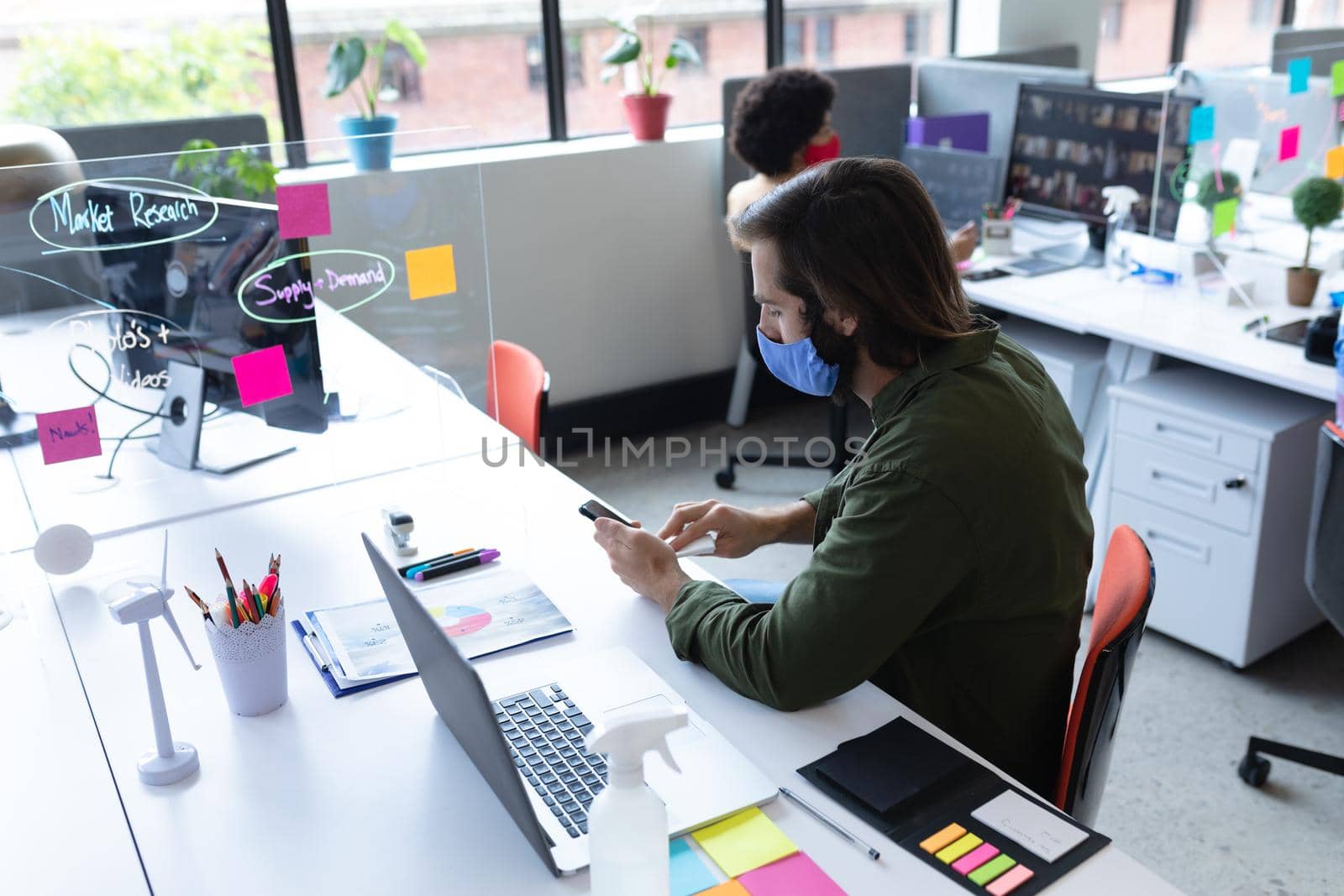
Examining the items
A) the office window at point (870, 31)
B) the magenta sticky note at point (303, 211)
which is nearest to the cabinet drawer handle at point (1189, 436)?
the magenta sticky note at point (303, 211)

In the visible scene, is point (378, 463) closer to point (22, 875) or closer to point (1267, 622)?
point (22, 875)

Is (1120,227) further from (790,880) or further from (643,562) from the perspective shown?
(790,880)

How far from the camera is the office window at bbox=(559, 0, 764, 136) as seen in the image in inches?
151

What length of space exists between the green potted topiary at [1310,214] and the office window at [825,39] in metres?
2.05

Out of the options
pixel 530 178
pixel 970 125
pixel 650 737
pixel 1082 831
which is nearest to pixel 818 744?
pixel 1082 831

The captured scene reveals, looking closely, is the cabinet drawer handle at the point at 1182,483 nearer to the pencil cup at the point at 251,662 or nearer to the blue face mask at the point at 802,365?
the blue face mask at the point at 802,365

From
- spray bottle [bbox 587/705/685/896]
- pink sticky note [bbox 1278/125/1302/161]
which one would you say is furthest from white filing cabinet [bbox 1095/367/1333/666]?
spray bottle [bbox 587/705/685/896]

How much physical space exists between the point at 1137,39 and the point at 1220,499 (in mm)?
3757

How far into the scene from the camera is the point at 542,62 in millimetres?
3764

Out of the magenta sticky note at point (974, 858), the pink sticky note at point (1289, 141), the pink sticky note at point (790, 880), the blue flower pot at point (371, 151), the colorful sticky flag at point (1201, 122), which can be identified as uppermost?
the blue flower pot at point (371, 151)

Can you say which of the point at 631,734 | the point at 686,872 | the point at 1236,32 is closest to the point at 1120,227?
the point at 686,872

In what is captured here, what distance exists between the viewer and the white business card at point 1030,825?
3.54 ft

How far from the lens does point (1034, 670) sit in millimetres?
1350

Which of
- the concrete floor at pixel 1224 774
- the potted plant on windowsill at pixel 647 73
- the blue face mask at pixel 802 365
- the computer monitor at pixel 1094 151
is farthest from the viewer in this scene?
the potted plant on windowsill at pixel 647 73
